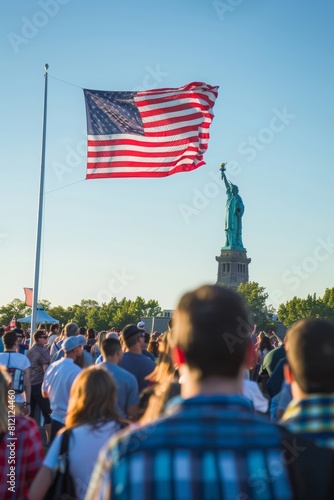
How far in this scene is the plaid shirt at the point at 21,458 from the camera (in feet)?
12.5

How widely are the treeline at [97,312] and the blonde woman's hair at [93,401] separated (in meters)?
103

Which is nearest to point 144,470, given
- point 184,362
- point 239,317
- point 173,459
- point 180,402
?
point 173,459

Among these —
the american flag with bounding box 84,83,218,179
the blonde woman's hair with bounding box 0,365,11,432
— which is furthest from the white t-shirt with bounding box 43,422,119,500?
the american flag with bounding box 84,83,218,179

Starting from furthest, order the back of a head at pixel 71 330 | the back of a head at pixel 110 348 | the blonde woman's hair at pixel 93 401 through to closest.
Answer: the back of a head at pixel 71 330 → the back of a head at pixel 110 348 → the blonde woman's hair at pixel 93 401

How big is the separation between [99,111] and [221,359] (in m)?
13.7

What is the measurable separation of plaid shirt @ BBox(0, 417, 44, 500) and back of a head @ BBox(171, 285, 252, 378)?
2.17m

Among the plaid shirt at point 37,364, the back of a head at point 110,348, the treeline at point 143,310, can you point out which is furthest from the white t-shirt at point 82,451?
the treeline at point 143,310

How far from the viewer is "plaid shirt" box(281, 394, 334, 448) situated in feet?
8.64

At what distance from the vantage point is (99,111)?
592 inches

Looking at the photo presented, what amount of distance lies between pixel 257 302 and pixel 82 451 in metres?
87.5

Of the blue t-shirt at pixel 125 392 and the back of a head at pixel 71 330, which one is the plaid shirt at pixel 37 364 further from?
the blue t-shirt at pixel 125 392

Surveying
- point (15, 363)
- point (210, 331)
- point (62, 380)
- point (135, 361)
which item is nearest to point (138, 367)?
point (135, 361)

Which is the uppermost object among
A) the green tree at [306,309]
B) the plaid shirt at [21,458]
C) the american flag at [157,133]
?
the green tree at [306,309]

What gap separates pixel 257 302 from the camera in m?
90.1
